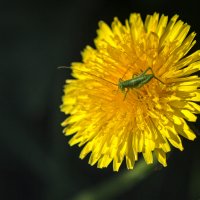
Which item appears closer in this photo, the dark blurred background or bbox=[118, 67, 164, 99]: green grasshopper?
bbox=[118, 67, 164, 99]: green grasshopper

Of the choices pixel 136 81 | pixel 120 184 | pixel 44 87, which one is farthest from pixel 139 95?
pixel 44 87

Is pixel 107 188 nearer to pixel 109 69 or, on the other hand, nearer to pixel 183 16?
pixel 109 69

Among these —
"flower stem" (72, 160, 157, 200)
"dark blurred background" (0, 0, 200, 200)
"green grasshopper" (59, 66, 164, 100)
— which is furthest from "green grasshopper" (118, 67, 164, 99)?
"dark blurred background" (0, 0, 200, 200)

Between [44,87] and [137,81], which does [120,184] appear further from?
[44,87]

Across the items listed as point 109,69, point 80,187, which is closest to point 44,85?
point 80,187

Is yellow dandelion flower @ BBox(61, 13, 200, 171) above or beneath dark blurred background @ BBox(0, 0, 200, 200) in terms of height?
beneath

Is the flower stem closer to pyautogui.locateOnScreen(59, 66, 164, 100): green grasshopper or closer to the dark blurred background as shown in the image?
the dark blurred background
